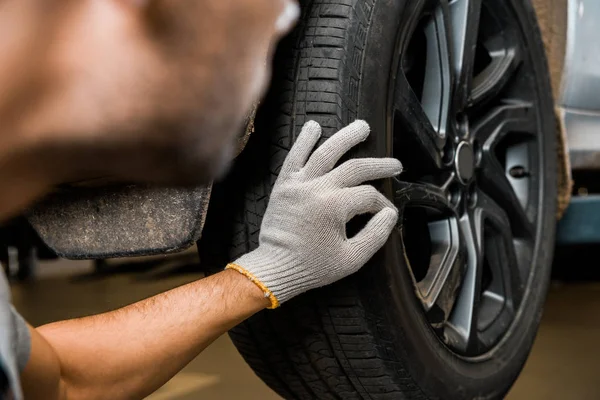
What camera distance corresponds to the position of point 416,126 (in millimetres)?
1052

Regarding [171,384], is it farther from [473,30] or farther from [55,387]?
[473,30]

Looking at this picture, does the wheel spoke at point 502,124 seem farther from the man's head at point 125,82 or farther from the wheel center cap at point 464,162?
the man's head at point 125,82

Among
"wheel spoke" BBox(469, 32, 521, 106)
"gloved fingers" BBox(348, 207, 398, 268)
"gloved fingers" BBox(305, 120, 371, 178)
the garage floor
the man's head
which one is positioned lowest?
the garage floor

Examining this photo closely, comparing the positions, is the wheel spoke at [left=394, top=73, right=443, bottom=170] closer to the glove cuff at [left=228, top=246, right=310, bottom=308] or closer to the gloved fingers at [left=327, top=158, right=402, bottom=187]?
the gloved fingers at [left=327, top=158, right=402, bottom=187]

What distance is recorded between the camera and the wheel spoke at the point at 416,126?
1.01m

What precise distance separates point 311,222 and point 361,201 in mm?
79

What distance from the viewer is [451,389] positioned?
1.06 metres

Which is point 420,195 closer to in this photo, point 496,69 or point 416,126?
point 416,126

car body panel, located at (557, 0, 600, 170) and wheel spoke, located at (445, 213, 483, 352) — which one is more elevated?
car body panel, located at (557, 0, 600, 170)

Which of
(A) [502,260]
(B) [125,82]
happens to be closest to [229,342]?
(A) [502,260]

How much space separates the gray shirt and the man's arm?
0.22 m

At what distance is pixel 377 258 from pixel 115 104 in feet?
2.40

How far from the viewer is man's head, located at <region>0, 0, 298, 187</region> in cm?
22

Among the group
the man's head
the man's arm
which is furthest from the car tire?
the man's head
